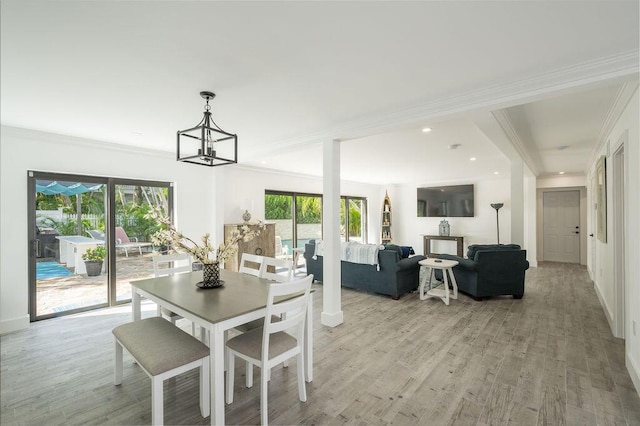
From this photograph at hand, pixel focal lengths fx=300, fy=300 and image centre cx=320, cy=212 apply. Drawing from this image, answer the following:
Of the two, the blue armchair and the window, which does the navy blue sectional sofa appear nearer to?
the blue armchair

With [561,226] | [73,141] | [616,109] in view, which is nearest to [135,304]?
[73,141]

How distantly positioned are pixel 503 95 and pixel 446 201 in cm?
714

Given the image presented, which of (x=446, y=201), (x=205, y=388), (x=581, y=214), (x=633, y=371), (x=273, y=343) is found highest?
(x=446, y=201)

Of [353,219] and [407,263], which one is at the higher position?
[353,219]

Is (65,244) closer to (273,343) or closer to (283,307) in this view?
(273,343)

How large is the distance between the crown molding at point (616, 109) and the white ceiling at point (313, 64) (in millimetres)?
43

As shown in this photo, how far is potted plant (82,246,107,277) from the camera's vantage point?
4.27 m

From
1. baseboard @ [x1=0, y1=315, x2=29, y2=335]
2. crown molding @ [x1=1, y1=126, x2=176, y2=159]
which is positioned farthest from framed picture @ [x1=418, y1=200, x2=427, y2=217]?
baseboard @ [x1=0, y1=315, x2=29, y2=335]

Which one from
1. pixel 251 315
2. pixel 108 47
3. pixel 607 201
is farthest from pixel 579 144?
pixel 108 47

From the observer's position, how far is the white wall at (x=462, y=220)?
331 inches

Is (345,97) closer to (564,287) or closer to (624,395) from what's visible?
(624,395)

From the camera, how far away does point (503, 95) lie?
2.46m

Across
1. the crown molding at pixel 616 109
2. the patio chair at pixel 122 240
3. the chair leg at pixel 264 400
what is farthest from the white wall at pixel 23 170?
the crown molding at pixel 616 109

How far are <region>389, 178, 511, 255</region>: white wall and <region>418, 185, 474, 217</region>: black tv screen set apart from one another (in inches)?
9.1
